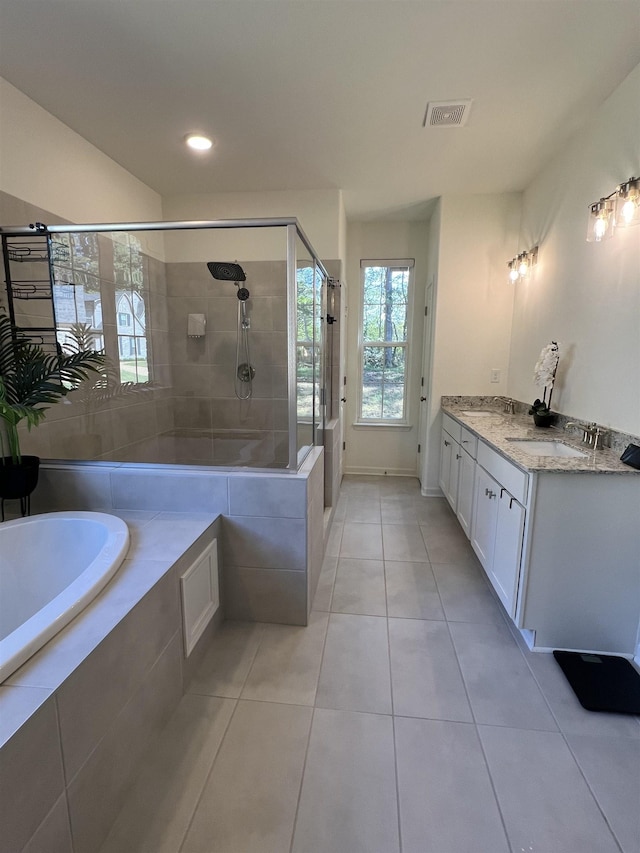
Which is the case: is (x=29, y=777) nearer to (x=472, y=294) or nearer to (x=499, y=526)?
(x=499, y=526)

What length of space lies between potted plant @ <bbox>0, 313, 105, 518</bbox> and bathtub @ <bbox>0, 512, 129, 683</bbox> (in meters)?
0.25

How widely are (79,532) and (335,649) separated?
124cm

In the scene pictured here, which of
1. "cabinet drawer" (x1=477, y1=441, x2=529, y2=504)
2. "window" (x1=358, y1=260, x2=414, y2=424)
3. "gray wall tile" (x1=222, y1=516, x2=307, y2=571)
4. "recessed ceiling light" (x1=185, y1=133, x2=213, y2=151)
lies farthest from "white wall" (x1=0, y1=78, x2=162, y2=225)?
"cabinet drawer" (x1=477, y1=441, x2=529, y2=504)

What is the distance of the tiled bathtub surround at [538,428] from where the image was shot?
6.43 ft

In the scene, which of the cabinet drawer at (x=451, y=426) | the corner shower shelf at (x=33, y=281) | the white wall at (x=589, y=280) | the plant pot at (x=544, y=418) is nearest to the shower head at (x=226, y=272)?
the corner shower shelf at (x=33, y=281)

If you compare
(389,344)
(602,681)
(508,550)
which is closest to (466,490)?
(508,550)

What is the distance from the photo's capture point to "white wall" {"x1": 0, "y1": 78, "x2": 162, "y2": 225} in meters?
1.98

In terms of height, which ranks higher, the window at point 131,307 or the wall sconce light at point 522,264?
the wall sconce light at point 522,264

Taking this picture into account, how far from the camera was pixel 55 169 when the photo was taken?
2260 millimetres

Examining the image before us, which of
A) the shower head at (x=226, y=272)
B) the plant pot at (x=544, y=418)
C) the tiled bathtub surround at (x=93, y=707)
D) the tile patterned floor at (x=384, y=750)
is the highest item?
the shower head at (x=226, y=272)

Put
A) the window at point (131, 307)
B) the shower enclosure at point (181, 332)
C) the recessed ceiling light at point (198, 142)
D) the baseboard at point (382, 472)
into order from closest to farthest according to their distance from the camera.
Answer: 1. the shower enclosure at point (181, 332)
2. the recessed ceiling light at point (198, 142)
3. the window at point (131, 307)
4. the baseboard at point (382, 472)

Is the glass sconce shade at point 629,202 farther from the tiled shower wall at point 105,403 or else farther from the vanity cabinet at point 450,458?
the tiled shower wall at point 105,403

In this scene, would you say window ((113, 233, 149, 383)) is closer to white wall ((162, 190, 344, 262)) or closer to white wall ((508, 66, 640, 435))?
white wall ((162, 190, 344, 262))

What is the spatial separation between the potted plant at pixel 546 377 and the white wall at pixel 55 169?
3.05 metres
